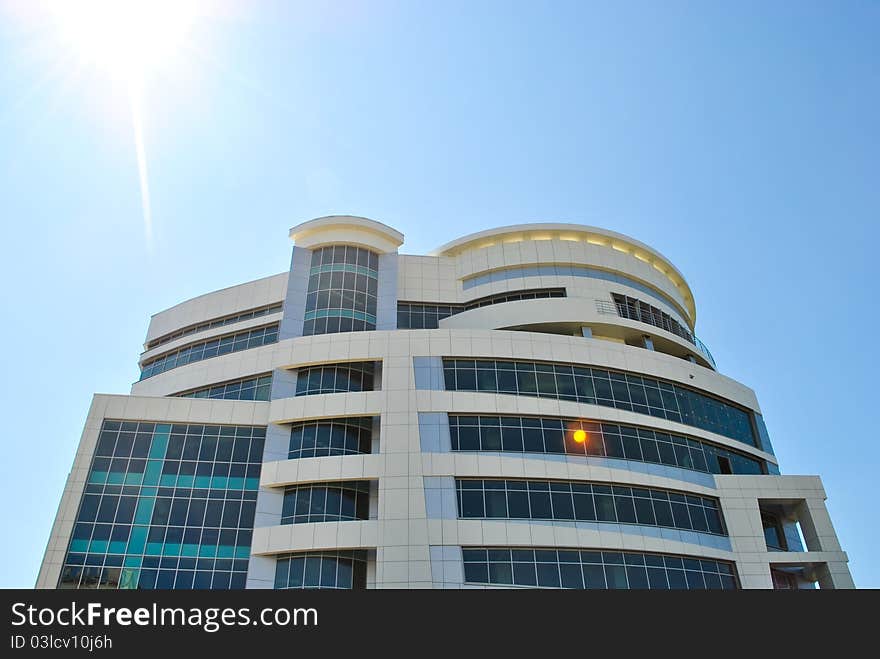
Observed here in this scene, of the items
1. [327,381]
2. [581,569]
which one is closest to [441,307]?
[327,381]

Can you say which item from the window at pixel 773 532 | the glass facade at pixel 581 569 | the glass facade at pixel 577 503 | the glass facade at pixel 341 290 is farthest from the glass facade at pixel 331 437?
the window at pixel 773 532

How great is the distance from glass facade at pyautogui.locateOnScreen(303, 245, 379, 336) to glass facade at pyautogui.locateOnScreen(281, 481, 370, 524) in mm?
11234

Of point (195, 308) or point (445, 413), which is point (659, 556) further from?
point (195, 308)

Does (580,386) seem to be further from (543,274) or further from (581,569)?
(543,274)

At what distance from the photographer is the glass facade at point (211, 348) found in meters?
44.9

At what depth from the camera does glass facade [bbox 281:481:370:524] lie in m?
32.2

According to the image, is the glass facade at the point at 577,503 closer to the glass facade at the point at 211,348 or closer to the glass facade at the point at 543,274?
the glass facade at the point at 543,274

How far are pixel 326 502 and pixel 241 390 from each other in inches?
447

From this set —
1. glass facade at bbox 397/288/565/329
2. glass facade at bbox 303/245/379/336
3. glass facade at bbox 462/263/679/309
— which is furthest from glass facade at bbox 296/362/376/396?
glass facade at bbox 462/263/679/309

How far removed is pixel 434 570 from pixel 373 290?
2044cm

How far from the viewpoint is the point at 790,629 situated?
38.0 ft

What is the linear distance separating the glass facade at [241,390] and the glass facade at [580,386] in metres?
11.6

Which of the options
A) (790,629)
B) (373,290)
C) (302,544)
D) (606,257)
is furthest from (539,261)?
(790,629)

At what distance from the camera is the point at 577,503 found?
1281 inches
